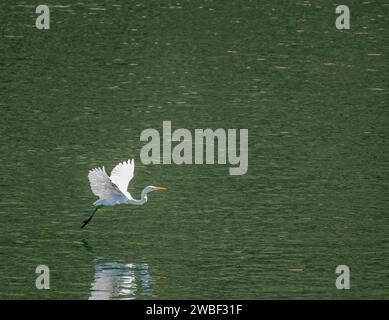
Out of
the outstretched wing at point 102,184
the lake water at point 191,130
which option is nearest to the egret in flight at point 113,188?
the outstretched wing at point 102,184

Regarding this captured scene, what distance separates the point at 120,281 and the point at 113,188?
8.77 feet

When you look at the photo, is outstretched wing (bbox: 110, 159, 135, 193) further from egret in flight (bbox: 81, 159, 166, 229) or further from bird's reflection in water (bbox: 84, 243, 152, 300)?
bird's reflection in water (bbox: 84, 243, 152, 300)

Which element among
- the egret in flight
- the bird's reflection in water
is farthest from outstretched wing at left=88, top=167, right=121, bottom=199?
the bird's reflection in water

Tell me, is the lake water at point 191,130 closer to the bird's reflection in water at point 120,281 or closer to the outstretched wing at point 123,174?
the bird's reflection in water at point 120,281

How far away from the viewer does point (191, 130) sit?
123 ft

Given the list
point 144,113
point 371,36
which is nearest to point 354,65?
point 371,36

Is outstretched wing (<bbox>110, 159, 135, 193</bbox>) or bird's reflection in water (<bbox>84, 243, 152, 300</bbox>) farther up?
outstretched wing (<bbox>110, 159, 135, 193</bbox>)

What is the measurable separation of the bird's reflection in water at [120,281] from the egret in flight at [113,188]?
1.74m

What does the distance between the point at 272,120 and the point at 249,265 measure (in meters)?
11.8

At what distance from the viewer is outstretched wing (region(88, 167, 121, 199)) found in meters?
27.8

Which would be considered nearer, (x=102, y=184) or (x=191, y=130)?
(x=102, y=184)

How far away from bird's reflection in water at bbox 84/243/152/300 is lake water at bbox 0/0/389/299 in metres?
0.05

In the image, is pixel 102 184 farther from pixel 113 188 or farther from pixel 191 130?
pixel 191 130

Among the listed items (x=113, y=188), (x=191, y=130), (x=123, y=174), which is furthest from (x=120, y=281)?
(x=191, y=130)
